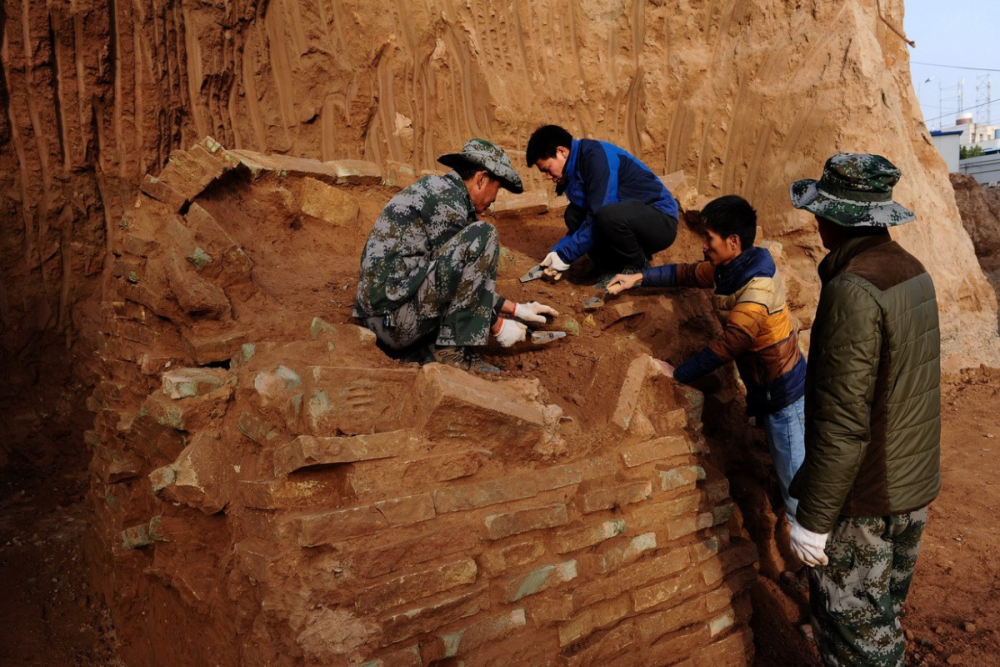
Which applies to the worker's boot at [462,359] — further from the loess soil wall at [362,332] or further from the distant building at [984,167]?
the distant building at [984,167]

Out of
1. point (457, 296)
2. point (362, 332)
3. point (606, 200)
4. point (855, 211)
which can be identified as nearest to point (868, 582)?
point (855, 211)

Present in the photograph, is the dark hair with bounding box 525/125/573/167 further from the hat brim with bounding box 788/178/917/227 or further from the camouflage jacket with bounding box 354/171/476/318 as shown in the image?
the hat brim with bounding box 788/178/917/227

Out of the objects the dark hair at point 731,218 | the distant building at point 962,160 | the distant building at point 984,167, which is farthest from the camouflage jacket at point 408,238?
the distant building at point 984,167

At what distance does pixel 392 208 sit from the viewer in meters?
3.51

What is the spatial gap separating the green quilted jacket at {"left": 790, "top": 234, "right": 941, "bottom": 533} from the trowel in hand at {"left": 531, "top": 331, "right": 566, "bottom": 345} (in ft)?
5.06

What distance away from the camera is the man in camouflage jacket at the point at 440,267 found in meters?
3.41

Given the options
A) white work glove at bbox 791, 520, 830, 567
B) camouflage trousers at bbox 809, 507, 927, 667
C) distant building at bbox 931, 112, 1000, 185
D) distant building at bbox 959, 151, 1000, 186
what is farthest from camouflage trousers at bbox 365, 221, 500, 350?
distant building at bbox 959, 151, 1000, 186

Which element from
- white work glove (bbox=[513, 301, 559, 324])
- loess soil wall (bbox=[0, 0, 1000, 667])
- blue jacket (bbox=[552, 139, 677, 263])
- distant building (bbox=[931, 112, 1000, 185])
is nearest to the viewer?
loess soil wall (bbox=[0, 0, 1000, 667])

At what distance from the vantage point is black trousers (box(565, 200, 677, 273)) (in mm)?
4375

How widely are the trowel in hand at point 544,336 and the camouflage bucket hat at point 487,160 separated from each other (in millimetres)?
802

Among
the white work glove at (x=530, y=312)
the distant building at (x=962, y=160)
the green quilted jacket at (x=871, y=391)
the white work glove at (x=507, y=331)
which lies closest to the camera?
the green quilted jacket at (x=871, y=391)

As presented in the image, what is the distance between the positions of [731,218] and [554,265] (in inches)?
50.4

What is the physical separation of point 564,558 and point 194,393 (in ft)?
6.07

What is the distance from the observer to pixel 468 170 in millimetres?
3607
